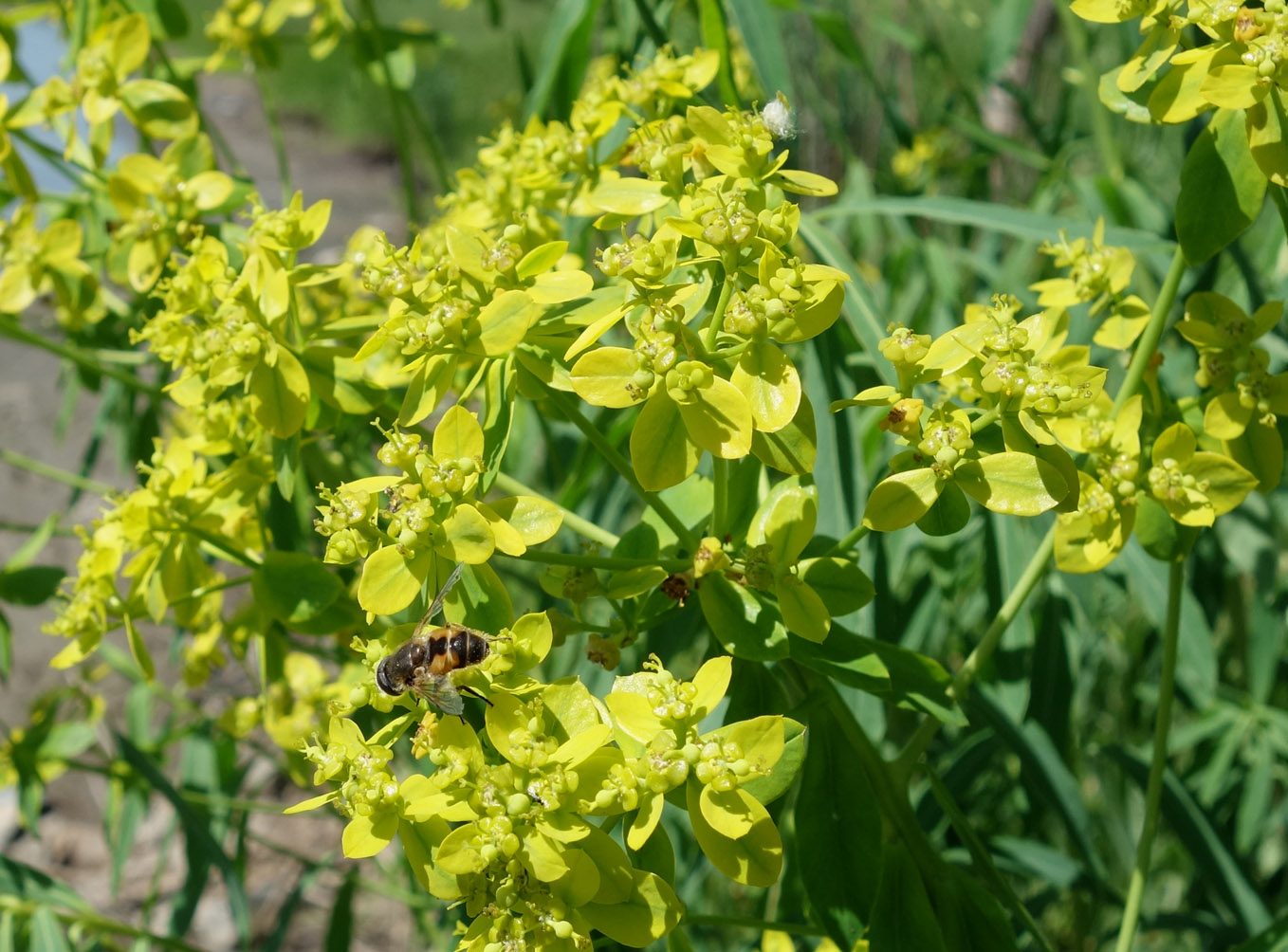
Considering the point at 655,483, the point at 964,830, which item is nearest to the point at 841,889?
the point at 964,830

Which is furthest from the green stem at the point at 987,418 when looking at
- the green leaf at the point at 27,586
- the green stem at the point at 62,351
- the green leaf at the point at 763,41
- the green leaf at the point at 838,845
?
the green leaf at the point at 27,586

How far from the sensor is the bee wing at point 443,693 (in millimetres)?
1006

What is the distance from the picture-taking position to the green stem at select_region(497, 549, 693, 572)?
38.9 inches

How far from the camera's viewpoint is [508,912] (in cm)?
89

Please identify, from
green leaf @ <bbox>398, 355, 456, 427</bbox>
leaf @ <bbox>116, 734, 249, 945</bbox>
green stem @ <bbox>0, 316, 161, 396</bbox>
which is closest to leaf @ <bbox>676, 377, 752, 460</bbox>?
green leaf @ <bbox>398, 355, 456, 427</bbox>

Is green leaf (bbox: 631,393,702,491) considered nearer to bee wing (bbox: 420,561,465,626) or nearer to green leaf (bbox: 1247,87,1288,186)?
bee wing (bbox: 420,561,465,626)

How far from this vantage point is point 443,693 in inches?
40.0

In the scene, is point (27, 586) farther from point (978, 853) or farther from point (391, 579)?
point (978, 853)

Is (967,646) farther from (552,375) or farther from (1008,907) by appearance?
(552,375)

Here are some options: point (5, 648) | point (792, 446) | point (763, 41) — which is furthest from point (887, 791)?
point (5, 648)

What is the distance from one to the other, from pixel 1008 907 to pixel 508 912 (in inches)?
27.6

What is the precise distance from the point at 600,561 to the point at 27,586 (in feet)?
3.70

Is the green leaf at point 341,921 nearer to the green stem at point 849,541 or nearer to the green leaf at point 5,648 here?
the green leaf at point 5,648

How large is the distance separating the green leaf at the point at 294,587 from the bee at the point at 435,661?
0.14 meters
